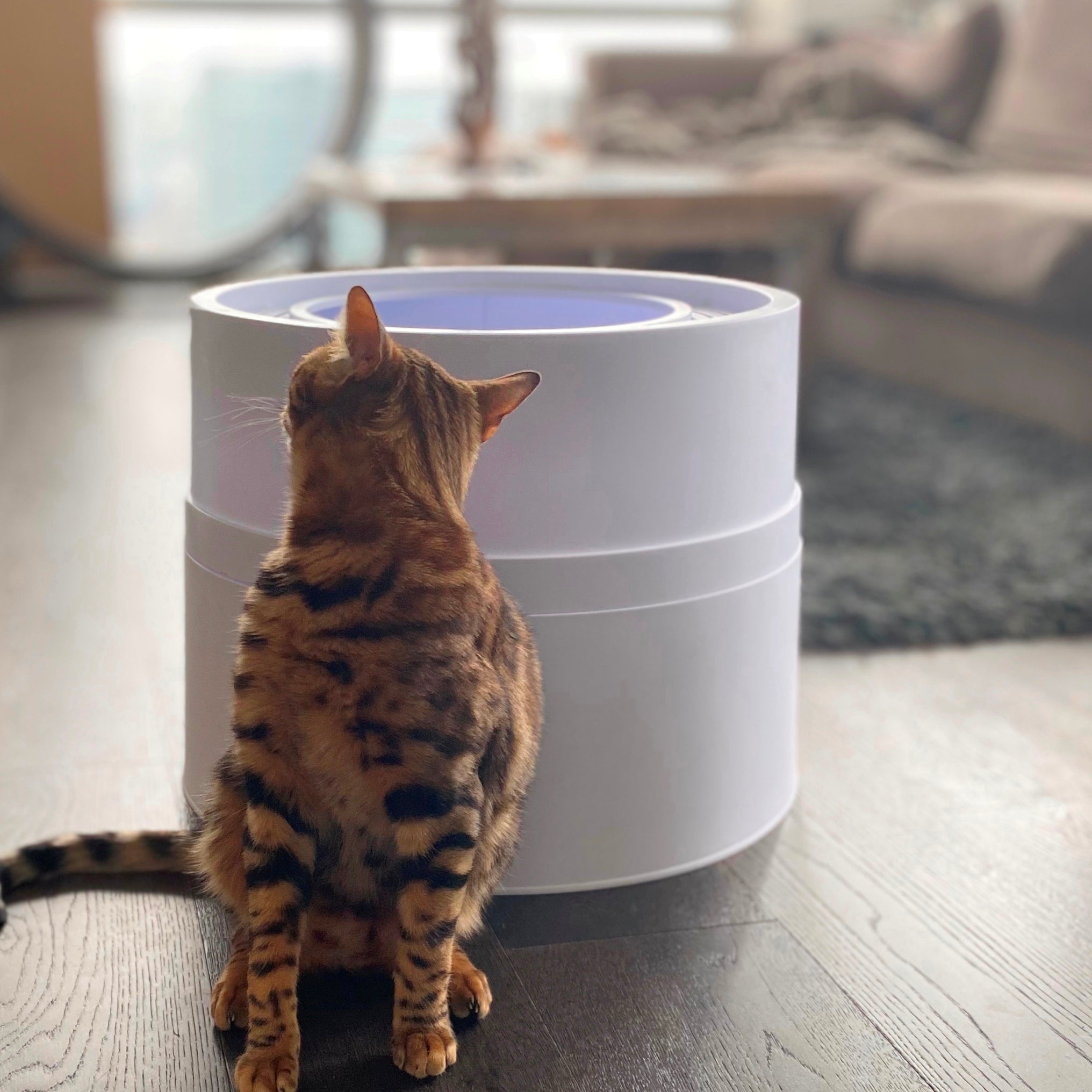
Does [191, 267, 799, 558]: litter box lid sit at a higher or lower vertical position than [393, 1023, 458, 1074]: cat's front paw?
higher

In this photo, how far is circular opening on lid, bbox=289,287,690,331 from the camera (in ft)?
3.96

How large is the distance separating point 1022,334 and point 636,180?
0.84 m

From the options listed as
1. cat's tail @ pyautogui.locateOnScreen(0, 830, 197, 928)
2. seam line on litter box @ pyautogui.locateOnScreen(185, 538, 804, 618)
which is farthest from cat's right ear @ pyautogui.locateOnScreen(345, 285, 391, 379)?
cat's tail @ pyautogui.locateOnScreen(0, 830, 197, 928)

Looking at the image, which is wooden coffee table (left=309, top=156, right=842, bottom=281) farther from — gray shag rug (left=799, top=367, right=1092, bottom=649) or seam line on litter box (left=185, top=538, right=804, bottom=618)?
seam line on litter box (left=185, top=538, right=804, bottom=618)

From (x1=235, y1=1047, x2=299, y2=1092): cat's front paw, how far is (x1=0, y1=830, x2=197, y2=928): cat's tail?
275 millimetres

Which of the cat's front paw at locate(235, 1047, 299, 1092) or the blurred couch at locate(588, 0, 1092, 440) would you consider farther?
the blurred couch at locate(588, 0, 1092, 440)

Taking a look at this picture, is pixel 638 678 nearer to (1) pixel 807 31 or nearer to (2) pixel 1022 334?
(2) pixel 1022 334

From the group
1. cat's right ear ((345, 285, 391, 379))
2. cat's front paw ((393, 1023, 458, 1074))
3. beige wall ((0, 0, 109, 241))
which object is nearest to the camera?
cat's right ear ((345, 285, 391, 379))

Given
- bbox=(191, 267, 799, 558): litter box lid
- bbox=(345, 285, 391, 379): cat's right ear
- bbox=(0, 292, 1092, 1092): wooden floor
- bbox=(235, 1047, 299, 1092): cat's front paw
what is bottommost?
bbox=(0, 292, 1092, 1092): wooden floor

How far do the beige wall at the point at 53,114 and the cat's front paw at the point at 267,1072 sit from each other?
4449 mm

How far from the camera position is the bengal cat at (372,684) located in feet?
2.77

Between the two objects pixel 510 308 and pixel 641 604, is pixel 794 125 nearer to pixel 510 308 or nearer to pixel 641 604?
pixel 510 308

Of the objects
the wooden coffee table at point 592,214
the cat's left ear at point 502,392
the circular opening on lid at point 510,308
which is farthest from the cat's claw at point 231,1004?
the wooden coffee table at point 592,214

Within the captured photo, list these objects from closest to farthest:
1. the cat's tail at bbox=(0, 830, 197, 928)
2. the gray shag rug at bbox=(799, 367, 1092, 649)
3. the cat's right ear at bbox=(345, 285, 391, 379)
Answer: the cat's right ear at bbox=(345, 285, 391, 379), the cat's tail at bbox=(0, 830, 197, 928), the gray shag rug at bbox=(799, 367, 1092, 649)
